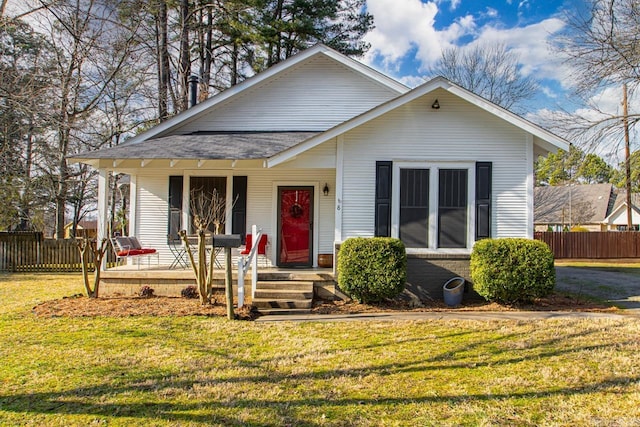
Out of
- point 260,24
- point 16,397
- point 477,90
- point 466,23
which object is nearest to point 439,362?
point 16,397

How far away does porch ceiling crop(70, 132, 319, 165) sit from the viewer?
28.8ft

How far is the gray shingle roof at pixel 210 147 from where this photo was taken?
877 cm

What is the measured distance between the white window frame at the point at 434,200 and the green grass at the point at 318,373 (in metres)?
2.18

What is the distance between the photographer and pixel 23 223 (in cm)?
2072

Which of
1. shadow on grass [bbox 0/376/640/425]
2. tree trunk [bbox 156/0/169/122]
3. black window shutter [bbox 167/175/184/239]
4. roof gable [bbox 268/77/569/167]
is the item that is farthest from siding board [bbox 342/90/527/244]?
tree trunk [bbox 156/0/169/122]

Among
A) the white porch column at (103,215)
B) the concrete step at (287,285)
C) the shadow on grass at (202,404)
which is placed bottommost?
Answer: the shadow on grass at (202,404)

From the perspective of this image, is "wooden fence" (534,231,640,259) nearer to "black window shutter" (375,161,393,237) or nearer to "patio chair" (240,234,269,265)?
"black window shutter" (375,161,393,237)

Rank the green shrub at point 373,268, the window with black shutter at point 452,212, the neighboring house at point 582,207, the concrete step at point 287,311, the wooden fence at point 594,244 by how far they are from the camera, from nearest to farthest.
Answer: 1. the concrete step at point 287,311
2. the green shrub at point 373,268
3. the window with black shutter at point 452,212
4. the wooden fence at point 594,244
5. the neighboring house at point 582,207

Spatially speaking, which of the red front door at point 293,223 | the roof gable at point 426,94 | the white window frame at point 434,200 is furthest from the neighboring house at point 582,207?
the red front door at point 293,223

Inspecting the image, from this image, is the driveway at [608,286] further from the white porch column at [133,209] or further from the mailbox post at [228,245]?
the white porch column at [133,209]

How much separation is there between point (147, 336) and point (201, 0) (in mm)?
17379

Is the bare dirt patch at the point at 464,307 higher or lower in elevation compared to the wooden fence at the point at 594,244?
lower

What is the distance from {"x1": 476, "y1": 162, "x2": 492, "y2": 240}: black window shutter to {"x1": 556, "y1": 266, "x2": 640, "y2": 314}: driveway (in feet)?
10.1

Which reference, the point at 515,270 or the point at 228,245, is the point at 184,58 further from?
the point at 515,270
